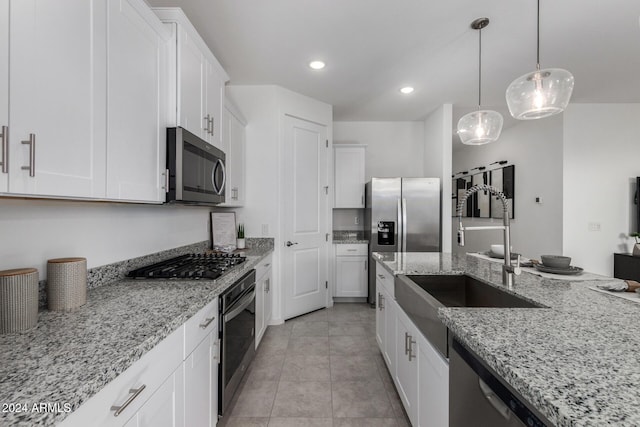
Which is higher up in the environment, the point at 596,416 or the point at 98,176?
the point at 98,176

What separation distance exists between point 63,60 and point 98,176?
39 centimetres

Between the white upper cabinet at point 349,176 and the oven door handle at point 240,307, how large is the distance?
2.35 meters

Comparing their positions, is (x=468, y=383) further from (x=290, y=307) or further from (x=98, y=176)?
(x=290, y=307)

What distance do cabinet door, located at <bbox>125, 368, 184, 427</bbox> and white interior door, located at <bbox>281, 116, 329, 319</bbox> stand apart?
210 centimetres

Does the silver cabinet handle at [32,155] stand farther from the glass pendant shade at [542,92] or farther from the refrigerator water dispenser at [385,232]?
the refrigerator water dispenser at [385,232]

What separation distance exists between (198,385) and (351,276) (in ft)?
9.36

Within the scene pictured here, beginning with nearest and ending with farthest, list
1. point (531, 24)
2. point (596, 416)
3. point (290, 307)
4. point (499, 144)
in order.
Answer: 1. point (596, 416)
2. point (531, 24)
3. point (290, 307)
4. point (499, 144)

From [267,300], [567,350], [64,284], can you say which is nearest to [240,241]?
[267,300]

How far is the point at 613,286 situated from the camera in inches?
51.0

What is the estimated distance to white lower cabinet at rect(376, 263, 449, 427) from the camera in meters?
1.13

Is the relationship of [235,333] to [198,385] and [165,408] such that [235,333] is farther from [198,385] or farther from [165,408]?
[165,408]

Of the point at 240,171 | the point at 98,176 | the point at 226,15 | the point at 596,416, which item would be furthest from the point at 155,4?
the point at 596,416

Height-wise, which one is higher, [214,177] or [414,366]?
[214,177]

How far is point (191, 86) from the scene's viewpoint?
67.6 inches
